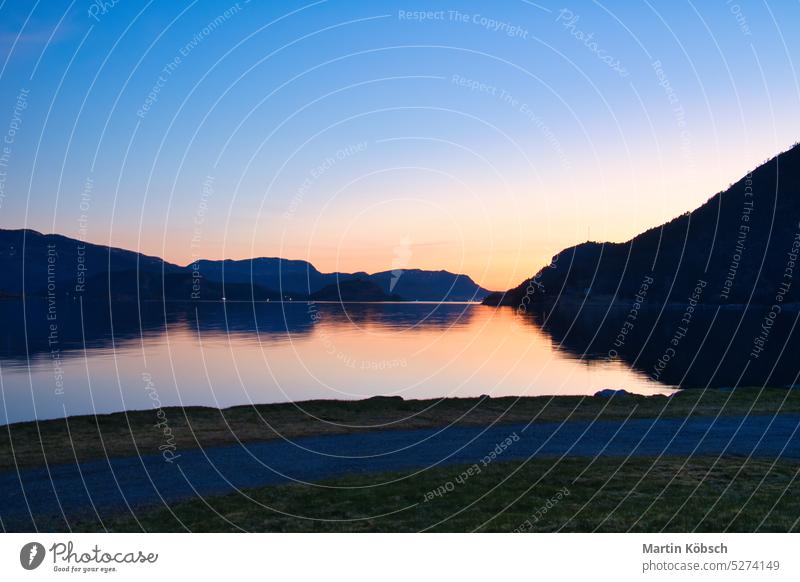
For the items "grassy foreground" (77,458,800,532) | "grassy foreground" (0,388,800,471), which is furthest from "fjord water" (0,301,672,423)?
"grassy foreground" (77,458,800,532)

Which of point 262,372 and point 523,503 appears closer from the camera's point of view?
point 523,503

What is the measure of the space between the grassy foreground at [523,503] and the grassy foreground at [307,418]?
7.07m

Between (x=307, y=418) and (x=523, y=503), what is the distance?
14479 mm

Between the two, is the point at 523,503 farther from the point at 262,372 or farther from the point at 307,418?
the point at 262,372

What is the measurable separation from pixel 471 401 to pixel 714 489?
666 inches

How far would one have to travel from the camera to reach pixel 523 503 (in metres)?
15.3

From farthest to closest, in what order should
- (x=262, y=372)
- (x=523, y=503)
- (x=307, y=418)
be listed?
1. (x=262, y=372)
2. (x=307, y=418)
3. (x=523, y=503)

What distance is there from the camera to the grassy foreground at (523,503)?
1399 cm

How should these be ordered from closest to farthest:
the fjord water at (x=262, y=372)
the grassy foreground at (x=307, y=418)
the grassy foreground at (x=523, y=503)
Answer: the grassy foreground at (x=523, y=503), the grassy foreground at (x=307, y=418), the fjord water at (x=262, y=372)

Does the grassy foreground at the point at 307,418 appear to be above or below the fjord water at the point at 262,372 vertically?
above

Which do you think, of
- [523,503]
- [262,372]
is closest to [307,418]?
[523,503]

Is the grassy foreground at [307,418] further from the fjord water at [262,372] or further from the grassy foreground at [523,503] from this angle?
the fjord water at [262,372]

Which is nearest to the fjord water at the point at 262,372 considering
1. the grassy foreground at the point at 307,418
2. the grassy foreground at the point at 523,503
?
the grassy foreground at the point at 307,418
